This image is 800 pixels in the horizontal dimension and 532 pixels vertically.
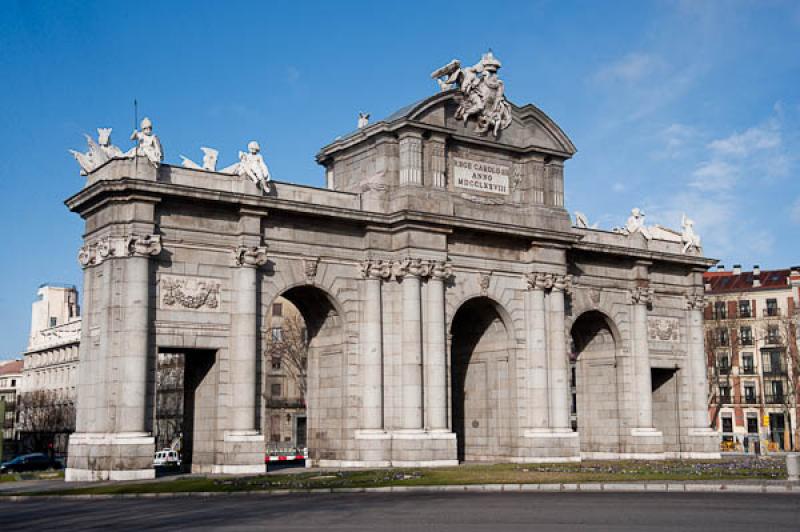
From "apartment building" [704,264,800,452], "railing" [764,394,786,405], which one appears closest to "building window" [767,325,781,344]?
"apartment building" [704,264,800,452]

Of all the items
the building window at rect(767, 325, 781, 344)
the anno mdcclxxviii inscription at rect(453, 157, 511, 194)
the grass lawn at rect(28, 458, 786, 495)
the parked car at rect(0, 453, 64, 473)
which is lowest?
the parked car at rect(0, 453, 64, 473)

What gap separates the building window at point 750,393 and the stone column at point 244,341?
2626 inches

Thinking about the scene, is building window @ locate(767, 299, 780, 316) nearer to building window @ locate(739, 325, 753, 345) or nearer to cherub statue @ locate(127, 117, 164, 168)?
building window @ locate(739, 325, 753, 345)

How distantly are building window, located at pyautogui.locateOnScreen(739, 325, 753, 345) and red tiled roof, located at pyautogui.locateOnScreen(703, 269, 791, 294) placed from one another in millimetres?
3900

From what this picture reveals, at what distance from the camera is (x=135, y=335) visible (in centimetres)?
3572

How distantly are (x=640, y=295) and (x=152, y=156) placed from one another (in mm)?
27155

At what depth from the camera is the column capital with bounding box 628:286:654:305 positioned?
169 ft

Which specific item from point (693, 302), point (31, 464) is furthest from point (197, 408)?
point (693, 302)

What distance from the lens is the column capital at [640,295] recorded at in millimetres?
51438

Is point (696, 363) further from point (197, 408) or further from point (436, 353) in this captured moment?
point (197, 408)

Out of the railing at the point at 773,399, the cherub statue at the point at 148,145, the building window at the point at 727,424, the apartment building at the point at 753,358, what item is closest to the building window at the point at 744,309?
the apartment building at the point at 753,358

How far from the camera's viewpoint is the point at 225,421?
38.0m

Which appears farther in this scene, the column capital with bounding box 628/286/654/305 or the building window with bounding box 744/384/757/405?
the building window with bounding box 744/384/757/405

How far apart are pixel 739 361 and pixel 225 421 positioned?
67909mm
